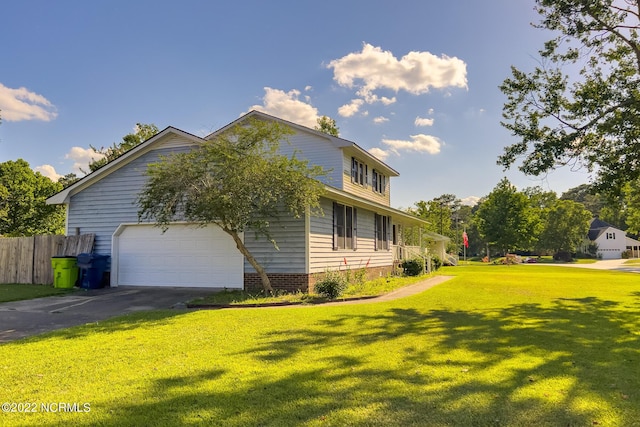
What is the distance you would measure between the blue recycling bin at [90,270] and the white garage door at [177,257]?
0.60 metres

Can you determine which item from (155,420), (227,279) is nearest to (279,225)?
(227,279)

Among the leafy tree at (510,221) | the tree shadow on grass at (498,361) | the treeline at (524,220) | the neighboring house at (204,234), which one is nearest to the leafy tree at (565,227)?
the treeline at (524,220)

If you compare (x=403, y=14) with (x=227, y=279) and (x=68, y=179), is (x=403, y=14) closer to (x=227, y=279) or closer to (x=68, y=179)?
(x=227, y=279)

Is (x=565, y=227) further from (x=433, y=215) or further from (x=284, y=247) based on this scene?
(x=284, y=247)

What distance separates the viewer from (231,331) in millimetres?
7371

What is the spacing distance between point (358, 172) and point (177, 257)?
9.06m

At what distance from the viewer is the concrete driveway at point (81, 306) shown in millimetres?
8086

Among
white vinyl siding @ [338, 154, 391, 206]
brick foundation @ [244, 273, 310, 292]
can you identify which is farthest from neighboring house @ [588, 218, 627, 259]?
brick foundation @ [244, 273, 310, 292]

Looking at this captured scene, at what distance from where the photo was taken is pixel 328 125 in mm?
35562

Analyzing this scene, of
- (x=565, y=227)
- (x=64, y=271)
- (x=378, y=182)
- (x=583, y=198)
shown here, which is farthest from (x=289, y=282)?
(x=583, y=198)

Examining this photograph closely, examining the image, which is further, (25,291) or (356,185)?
(356,185)

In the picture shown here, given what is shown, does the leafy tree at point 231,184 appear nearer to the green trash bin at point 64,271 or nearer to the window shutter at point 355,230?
the green trash bin at point 64,271

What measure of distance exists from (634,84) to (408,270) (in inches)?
515

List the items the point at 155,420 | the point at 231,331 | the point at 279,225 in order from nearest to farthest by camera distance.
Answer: the point at 155,420, the point at 231,331, the point at 279,225
